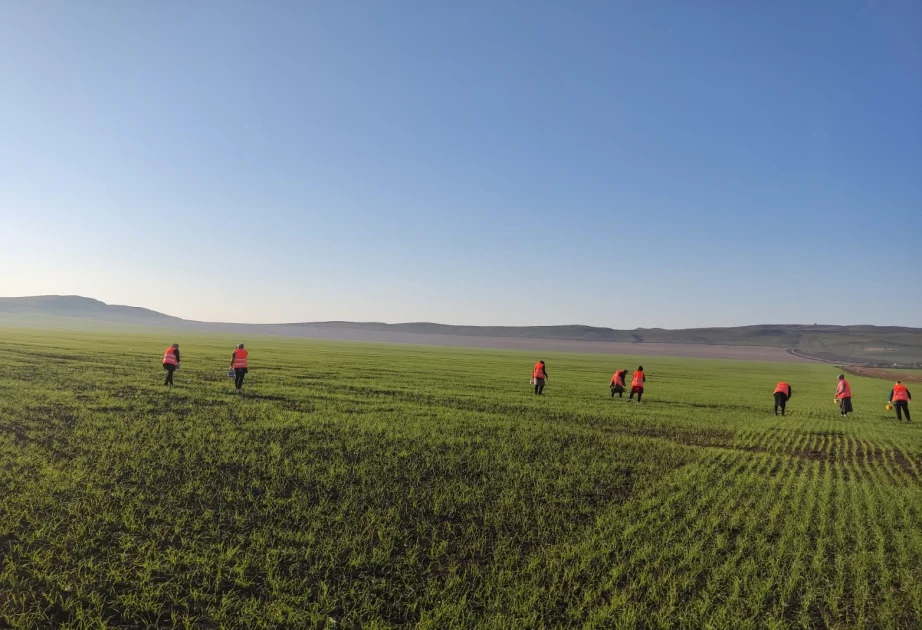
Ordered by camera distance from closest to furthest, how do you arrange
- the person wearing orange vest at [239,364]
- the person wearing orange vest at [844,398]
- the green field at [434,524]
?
the green field at [434,524] → the person wearing orange vest at [239,364] → the person wearing orange vest at [844,398]

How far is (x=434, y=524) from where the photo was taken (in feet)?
25.0

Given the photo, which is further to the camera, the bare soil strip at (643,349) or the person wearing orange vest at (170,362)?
the bare soil strip at (643,349)

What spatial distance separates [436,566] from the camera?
6.29 m

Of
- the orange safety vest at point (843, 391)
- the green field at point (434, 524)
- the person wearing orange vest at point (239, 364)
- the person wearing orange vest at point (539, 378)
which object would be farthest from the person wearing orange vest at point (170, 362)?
the orange safety vest at point (843, 391)

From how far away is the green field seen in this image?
5.36 metres

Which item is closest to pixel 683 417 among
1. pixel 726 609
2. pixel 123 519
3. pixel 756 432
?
pixel 756 432

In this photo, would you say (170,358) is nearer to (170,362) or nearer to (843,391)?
(170,362)

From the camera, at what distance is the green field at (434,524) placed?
17.6 feet

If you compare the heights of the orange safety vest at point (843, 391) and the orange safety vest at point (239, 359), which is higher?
the orange safety vest at point (239, 359)

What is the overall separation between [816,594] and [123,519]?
9.01m

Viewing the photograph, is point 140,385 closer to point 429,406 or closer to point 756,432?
point 429,406

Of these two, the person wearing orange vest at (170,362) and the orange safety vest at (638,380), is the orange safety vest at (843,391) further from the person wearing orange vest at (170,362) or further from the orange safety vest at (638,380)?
the person wearing orange vest at (170,362)

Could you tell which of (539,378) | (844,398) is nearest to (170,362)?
(539,378)

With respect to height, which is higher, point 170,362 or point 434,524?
point 170,362
